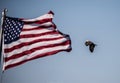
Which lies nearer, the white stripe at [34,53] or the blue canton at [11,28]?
the blue canton at [11,28]

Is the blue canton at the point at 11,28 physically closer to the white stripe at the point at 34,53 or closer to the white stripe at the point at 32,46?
the white stripe at the point at 32,46

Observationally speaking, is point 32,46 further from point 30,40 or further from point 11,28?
point 11,28

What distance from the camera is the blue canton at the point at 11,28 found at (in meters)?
9.23

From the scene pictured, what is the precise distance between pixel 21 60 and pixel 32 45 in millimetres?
679

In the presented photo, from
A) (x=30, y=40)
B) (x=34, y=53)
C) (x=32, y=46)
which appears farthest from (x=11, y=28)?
(x=34, y=53)

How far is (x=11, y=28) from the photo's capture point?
30.8ft

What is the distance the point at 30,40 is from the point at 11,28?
0.85m

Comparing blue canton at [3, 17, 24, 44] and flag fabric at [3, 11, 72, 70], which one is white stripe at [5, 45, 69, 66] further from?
blue canton at [3, 17, 24, 44]

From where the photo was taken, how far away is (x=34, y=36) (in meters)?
9.96

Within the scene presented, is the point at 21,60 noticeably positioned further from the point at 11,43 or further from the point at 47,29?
the point at 47,29

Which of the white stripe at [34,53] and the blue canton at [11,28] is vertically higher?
the blue canton at [11,28]

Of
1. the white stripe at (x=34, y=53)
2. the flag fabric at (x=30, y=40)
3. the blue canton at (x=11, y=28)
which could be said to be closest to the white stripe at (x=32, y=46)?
the flag fabric at (x=30, y=40)

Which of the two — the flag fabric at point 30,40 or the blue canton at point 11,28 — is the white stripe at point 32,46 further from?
the blue canton at point 11,28

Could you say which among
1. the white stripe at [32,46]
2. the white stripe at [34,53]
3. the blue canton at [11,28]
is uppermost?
the blue canton at [11,28]
